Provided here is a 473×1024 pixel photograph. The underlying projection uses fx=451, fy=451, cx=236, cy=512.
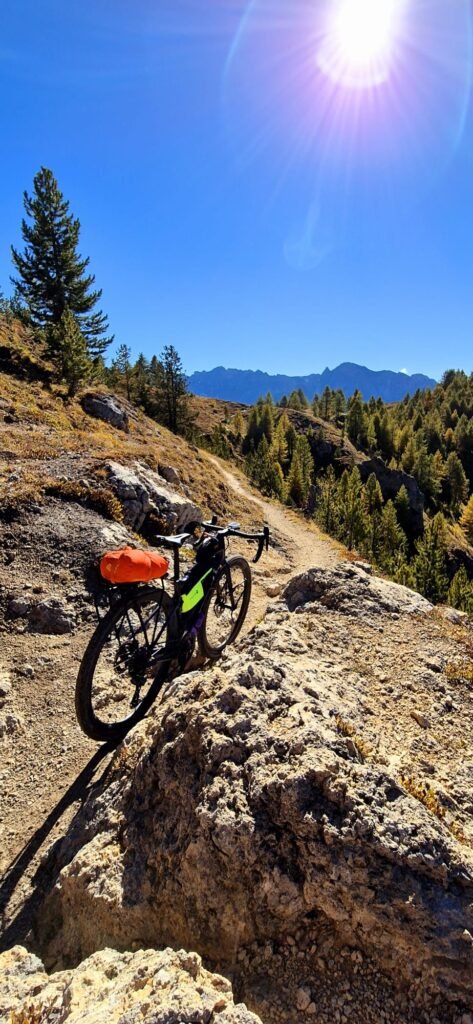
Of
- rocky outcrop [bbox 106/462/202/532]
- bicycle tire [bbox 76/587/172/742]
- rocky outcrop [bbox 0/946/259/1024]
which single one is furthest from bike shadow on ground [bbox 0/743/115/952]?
rocky outcrop [bbox 106/462/202/532]

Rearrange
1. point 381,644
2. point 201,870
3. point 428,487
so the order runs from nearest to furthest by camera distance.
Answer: point 201,870 → point 381,644 → point 428,487

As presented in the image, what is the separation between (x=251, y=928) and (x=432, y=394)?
17974 centimetres

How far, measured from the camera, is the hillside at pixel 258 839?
238cm

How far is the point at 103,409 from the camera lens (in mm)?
30594

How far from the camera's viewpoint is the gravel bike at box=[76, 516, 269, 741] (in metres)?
4.46

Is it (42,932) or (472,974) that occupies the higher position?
(472,974)

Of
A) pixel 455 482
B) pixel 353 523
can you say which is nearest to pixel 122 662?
pixel 353 523

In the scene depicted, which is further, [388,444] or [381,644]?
[388,444]

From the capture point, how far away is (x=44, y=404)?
24.7 meters

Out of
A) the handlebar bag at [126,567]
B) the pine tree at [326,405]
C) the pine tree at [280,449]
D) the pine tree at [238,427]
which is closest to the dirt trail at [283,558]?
the handlebar bag at [126,567]

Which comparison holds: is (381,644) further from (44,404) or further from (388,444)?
(388,444)

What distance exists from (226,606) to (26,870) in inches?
155

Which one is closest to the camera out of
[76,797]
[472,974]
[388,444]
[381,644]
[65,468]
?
[472,974]

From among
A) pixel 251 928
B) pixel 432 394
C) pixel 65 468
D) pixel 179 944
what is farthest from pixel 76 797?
pixel 432 394
